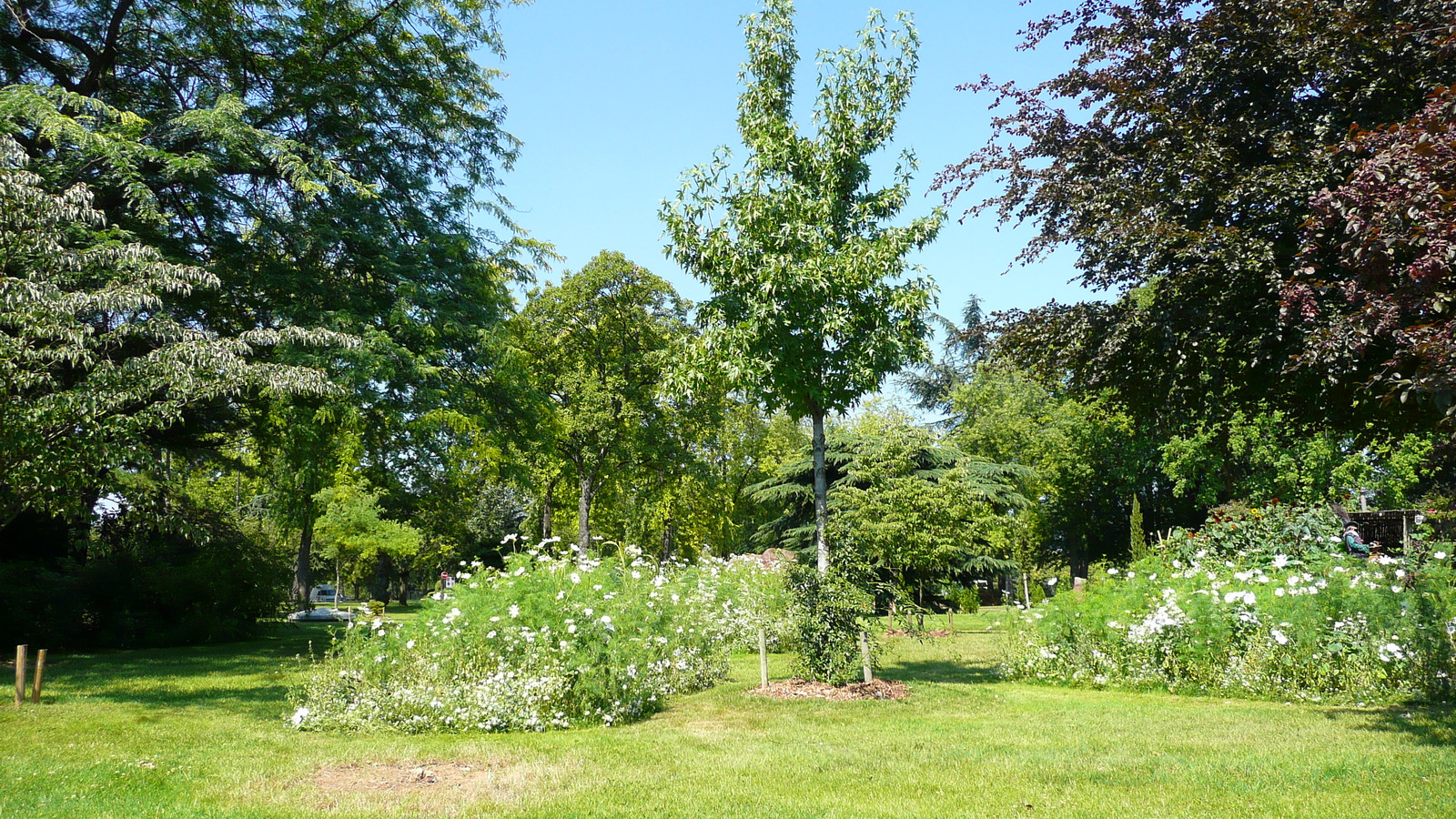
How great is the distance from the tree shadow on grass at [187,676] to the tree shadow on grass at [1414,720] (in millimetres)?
10656

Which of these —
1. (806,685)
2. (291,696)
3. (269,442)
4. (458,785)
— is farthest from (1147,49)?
(269,442)

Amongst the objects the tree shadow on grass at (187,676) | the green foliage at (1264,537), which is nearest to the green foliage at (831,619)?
the green foliage at (1264,537)

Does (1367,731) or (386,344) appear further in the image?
(386,344)

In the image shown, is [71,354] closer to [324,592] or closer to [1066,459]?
[1066,459]

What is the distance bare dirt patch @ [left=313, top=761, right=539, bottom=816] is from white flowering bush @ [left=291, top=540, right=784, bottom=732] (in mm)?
1582

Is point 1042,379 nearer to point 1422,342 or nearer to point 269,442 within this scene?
point 1422,342

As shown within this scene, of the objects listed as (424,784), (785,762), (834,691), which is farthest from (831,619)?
(424,784)

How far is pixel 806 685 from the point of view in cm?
1031

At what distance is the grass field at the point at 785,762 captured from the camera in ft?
18.0

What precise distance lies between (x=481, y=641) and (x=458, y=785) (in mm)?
3019

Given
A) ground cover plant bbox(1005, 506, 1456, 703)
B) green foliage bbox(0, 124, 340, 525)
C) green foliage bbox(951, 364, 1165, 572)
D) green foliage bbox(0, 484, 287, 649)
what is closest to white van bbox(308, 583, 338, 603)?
green foliage bbox(0, 484, 287, 649)

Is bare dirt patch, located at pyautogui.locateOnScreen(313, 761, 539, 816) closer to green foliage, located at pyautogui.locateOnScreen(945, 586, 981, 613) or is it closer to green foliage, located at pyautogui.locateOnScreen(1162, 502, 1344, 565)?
green foliage, located at pyautogui.locateOnScreen(1162, 502, 1344, 565)

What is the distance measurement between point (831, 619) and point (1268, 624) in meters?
4.70

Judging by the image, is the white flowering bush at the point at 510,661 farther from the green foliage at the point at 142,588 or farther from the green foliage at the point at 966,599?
the green foliage at the point at 966,599
